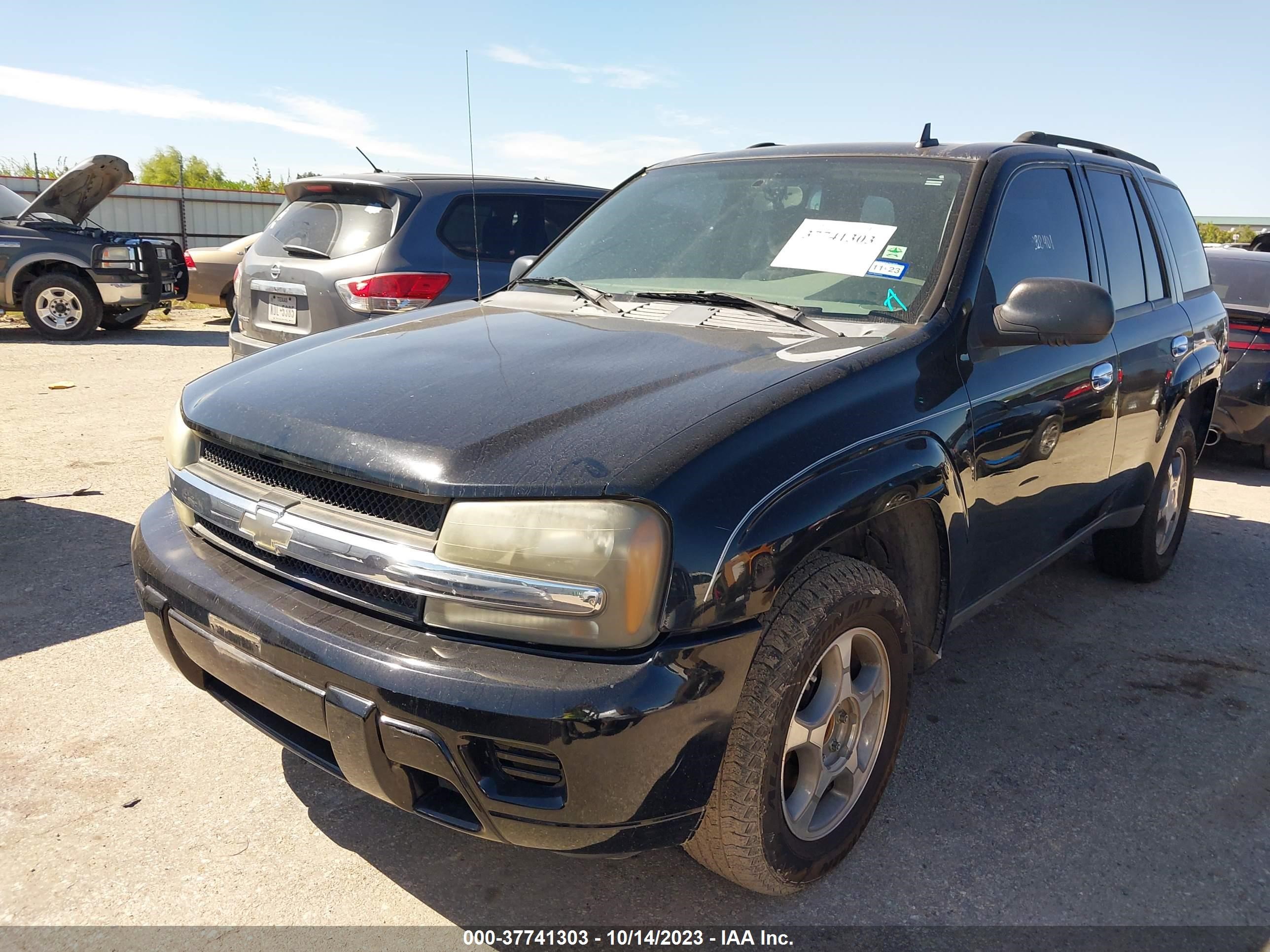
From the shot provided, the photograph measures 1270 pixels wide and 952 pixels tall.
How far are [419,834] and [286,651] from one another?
2.68 feet

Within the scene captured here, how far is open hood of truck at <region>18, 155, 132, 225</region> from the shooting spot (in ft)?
37.1

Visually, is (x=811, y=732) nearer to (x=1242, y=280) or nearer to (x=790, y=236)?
(x=790, y=236)

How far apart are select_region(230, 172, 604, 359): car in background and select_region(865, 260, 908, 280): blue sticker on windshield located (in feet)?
9.84

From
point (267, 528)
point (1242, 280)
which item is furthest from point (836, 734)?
point (1242, 280)

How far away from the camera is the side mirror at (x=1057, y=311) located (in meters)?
2.68

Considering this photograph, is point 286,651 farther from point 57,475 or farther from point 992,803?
point 57,475

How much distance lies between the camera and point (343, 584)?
6.94 ft

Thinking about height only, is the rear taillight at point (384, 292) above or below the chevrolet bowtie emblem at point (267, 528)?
above

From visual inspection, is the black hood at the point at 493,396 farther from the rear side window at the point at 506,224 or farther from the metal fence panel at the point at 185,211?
the metal fence panel at the point at 185,211

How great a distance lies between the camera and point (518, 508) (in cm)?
189

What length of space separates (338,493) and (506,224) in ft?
16.1

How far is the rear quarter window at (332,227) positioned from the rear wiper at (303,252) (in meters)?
0.01

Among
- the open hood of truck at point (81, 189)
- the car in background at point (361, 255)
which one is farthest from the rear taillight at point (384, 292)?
the open hood of truck at point (81, 189)

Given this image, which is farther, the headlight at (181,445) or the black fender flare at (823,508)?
the headlight at (181,445)
